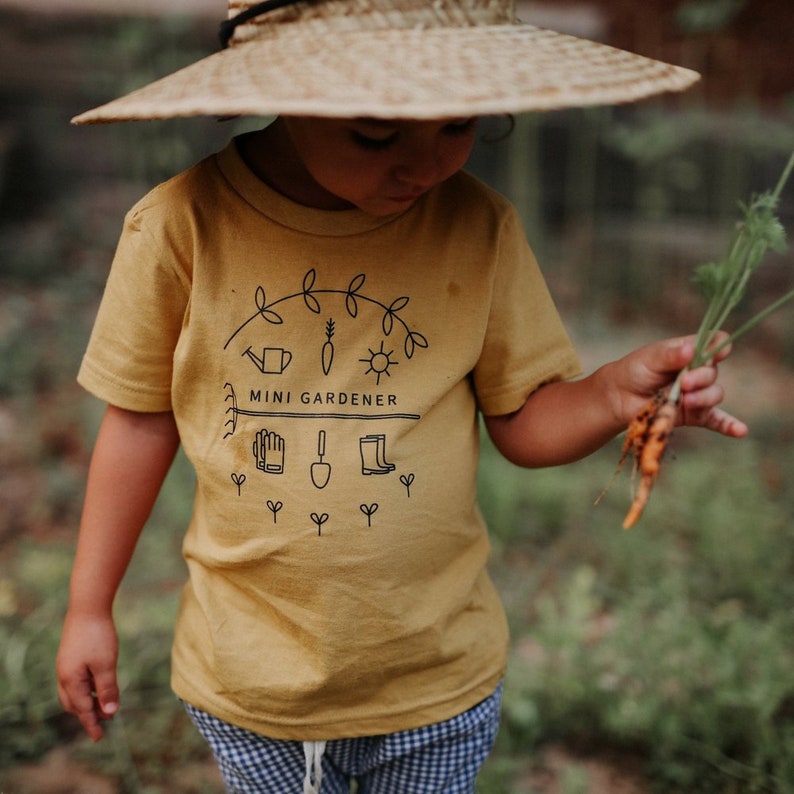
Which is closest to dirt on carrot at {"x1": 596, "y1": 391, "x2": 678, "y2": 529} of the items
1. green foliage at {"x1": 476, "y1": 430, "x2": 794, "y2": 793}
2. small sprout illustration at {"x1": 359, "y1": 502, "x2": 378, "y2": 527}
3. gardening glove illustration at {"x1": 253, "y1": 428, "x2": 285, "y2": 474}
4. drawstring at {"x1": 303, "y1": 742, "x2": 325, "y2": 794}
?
small sprout illustration at {"x1": 359, "y1": 502, "x2": 378, "y2": 527}

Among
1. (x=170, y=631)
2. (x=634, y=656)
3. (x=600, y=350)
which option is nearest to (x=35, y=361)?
(x=170, y=631)

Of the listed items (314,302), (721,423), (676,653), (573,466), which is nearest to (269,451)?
(314,302)

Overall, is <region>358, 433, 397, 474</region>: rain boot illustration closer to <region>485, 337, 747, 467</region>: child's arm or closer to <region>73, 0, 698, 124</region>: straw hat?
<region>485, 337, 747, 467</region>: child's arm

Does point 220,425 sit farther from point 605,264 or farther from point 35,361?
point 605,264

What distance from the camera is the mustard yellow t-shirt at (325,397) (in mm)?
1279

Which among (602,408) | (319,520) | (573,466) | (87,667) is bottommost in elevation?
(573,466)

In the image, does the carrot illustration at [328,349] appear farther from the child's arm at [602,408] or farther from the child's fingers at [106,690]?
the child's fingers at [106,690]

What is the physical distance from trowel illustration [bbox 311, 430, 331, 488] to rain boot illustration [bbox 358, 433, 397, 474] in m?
0.05

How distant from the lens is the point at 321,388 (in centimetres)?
128

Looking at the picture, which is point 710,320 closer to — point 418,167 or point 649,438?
point 649,438

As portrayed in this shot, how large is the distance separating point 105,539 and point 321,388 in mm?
427

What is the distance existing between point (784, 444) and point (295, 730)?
2760 mm

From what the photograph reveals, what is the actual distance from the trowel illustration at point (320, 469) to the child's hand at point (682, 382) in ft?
1.25

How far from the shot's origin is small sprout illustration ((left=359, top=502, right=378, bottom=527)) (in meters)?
1.29
